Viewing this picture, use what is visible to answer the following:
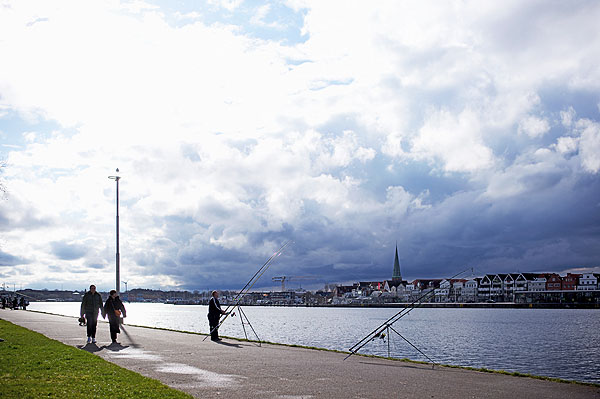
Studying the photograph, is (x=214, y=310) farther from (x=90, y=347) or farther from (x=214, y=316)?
(x=90, y=347)

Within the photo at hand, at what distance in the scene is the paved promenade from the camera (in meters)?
12.5

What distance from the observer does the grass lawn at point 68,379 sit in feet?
35.8

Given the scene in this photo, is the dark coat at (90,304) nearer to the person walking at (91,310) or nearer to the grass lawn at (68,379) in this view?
the person walking at (91,310)

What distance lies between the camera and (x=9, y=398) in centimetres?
1019

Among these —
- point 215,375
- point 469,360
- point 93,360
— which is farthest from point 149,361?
point 469,360

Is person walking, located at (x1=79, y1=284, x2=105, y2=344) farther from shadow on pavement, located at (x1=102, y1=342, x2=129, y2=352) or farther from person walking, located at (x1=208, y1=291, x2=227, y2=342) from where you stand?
person walking, located at (x1=208, y1=291, x2=227, y2=342)

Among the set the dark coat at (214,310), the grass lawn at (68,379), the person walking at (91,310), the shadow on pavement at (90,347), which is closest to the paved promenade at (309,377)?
the shadow on pavement at (90,347)

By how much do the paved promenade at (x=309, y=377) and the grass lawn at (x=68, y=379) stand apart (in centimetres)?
78

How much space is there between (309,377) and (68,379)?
537 centimetres

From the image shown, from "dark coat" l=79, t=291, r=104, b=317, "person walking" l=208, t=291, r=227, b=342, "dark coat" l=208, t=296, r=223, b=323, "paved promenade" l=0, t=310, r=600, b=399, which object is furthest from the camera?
"dark coat" l=208, t=296, r=223, b=323

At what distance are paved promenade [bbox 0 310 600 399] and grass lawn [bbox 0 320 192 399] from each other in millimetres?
782

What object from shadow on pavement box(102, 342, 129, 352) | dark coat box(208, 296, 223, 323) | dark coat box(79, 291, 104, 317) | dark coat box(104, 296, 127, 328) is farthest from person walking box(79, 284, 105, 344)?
dark coat box(208, 296, 223, 323)

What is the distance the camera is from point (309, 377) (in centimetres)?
1447

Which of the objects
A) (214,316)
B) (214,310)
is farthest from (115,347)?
(214,310)
